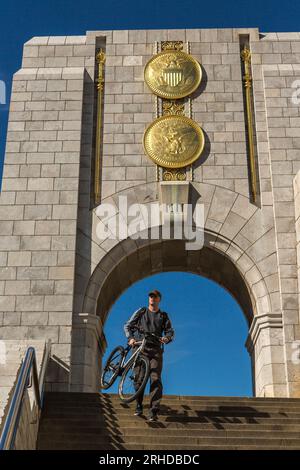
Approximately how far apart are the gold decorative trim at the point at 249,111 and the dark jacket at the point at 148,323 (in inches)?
213

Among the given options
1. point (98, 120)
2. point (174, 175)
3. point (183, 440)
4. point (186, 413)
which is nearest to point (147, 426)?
point (183, 440)

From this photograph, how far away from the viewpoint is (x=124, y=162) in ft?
50.6

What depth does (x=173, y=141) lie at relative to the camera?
50.7ft

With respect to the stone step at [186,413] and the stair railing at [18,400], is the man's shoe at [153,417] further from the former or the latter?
the stair railing at [18,400]

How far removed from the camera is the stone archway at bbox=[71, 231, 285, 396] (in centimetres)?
1373

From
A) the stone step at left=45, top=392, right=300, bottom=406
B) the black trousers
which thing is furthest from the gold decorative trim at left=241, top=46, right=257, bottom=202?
the black trousers

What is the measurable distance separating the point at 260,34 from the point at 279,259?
535cm

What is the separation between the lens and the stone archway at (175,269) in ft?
45.0

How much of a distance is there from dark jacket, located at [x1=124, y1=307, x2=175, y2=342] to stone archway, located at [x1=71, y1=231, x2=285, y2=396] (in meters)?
3.66

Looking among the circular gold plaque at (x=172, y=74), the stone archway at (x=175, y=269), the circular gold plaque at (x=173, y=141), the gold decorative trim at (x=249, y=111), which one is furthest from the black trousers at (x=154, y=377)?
the circular gold plaque at (x=172, y=74)

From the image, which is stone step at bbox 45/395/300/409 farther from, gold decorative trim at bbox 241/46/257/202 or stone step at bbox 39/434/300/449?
gold decorative trim at bbox 241/46/257/202
